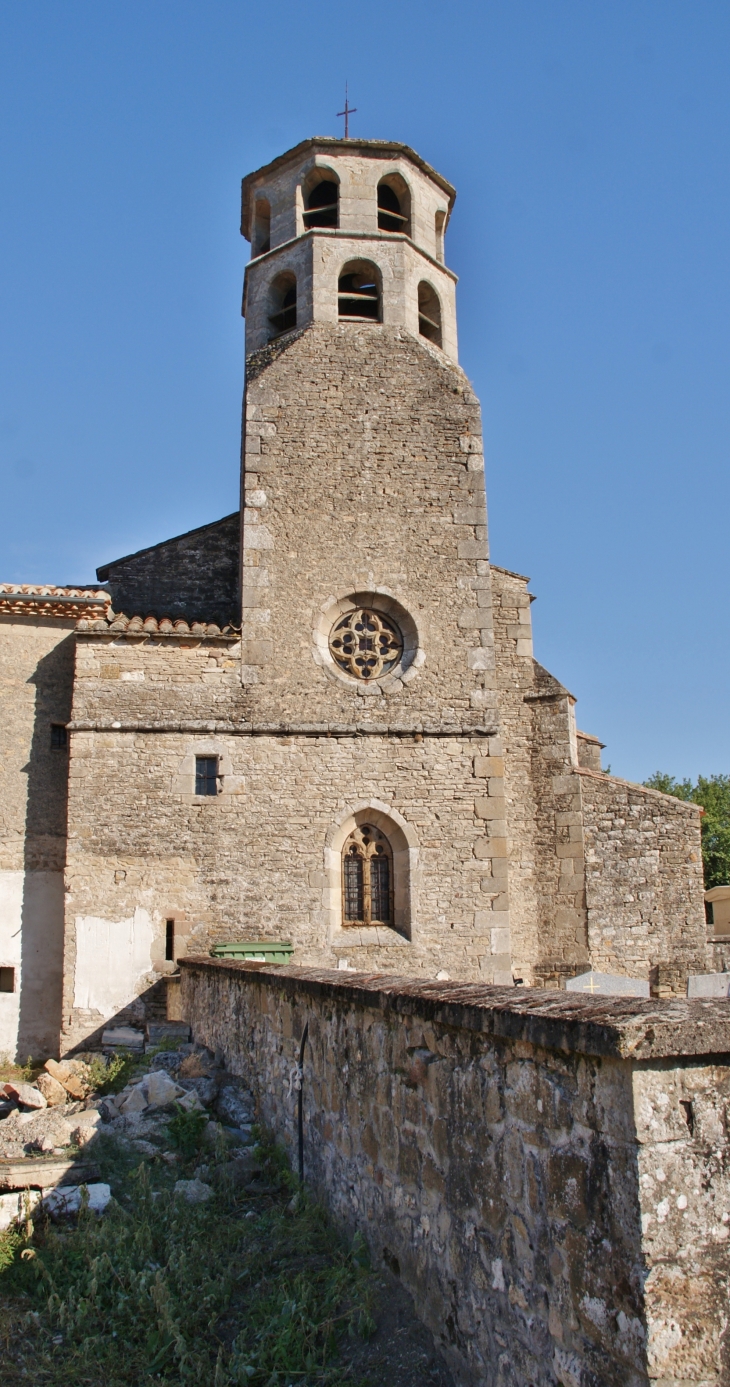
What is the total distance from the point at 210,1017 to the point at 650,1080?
292 inches

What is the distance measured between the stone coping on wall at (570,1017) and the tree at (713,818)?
28.0 m

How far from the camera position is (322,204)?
15859 millimetres

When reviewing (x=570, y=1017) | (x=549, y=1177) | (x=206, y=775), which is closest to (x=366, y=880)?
(x=206, y=775)

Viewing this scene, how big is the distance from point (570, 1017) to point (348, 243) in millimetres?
14101

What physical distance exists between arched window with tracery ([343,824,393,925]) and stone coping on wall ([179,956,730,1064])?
805 centimetres

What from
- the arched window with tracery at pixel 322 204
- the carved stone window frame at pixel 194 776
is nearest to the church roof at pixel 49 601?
the carved stone window frame at pixel 194 776

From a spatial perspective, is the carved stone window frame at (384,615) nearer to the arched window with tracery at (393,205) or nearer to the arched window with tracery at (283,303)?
the arched window with tracery at (283,303)

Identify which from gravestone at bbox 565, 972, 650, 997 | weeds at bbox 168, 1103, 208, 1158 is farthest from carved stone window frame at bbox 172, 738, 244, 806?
weeds at bbox 168, 1103, 208, 1158

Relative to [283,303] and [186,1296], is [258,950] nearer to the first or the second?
[186,1296]

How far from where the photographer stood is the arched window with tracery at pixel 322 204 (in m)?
15.1

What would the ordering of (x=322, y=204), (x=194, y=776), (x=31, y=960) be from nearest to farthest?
(x=194, y=776) → (x=31, y=960) → (x=322, y=204)

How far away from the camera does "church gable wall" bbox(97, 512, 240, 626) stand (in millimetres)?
14617

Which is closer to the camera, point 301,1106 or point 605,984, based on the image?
point 301,1106

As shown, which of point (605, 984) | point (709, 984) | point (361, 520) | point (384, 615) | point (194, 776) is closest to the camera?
point (709, 984)
